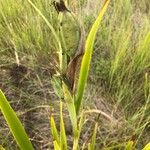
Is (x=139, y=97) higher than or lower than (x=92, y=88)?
lower

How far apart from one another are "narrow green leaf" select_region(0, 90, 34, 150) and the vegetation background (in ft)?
0.89

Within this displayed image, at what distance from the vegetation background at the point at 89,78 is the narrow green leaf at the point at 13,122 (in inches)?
10.6

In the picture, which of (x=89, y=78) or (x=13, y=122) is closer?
(x=13, y=122)

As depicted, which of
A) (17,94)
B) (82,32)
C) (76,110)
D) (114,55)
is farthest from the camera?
(114,55)

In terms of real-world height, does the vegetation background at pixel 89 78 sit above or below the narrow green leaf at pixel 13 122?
below

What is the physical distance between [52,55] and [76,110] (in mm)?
594

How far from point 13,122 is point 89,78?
65cm

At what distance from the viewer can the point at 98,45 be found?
1.76 m

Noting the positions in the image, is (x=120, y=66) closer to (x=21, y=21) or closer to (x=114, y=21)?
(x=114, y=21)

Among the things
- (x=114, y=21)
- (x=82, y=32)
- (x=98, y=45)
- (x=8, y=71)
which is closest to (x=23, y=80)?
(x=8, y=71)

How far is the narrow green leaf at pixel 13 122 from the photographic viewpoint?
3.24ft

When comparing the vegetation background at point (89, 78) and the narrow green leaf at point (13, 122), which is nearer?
the narrow green leaf at point (13, 122)

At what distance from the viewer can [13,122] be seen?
3.35 ft

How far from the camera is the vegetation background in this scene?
1408 mm
